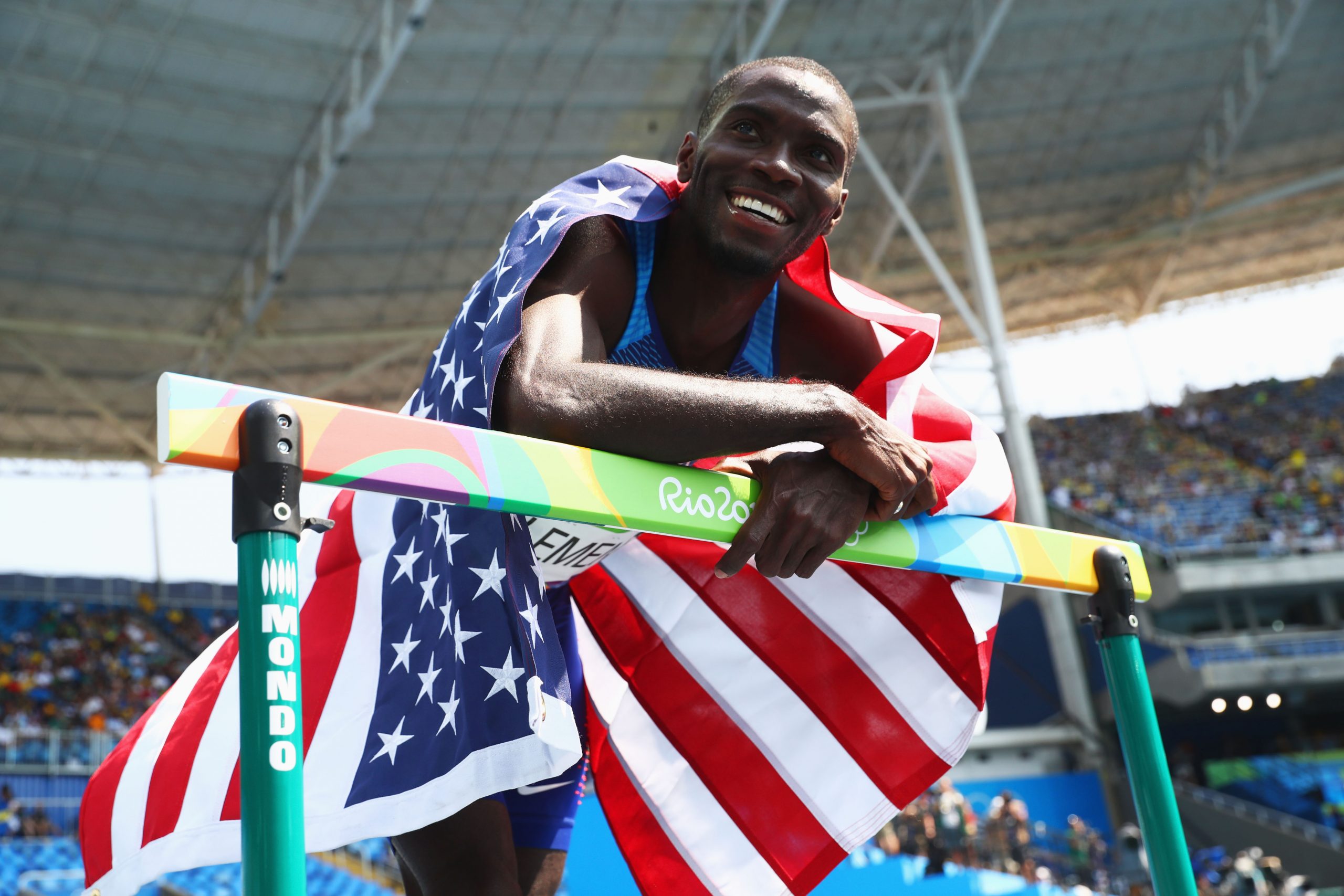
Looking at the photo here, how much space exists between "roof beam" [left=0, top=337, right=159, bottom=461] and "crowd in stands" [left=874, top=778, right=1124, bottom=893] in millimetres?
12488

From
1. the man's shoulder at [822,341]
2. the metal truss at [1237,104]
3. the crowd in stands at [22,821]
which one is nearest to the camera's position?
the man's shoulder at [822,341]

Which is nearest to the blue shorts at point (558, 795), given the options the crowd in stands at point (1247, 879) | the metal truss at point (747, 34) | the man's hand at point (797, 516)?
the man's hand at point (797, 516)

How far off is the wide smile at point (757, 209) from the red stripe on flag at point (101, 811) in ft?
3.56

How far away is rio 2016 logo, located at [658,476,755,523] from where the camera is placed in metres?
1.34

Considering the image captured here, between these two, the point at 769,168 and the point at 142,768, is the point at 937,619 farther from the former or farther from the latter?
the point at 142,768

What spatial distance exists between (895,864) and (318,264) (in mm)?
13113

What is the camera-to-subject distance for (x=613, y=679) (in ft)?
6.61

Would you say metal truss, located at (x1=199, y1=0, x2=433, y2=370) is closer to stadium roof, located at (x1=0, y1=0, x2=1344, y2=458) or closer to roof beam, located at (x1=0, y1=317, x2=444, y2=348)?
stadium roof, located at (x1=0, y1=0, x2=1344, y2=458)

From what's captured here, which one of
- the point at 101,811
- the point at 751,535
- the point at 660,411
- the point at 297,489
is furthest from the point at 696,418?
the point at 101,811

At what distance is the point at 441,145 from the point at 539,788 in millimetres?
16176

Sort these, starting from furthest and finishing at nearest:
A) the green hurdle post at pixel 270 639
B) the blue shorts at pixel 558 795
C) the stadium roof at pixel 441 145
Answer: the stadium roof at pixel 441 145, the blue shorts at pixel 558 795, the green hurdle post at pixel 270 639

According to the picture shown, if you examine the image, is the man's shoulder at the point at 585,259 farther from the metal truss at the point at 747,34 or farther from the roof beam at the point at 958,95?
the roof beam at the point at 958,95

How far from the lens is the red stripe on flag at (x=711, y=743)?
198cm

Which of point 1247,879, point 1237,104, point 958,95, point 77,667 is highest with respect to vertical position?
point 1237,104
